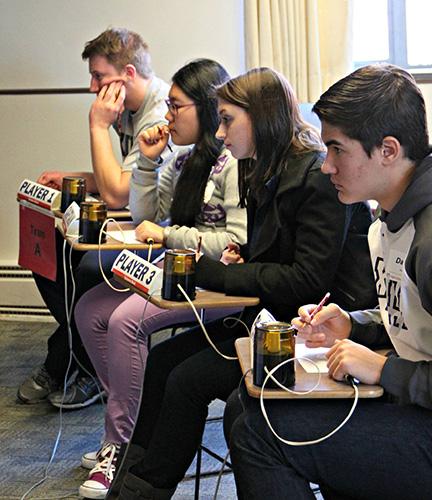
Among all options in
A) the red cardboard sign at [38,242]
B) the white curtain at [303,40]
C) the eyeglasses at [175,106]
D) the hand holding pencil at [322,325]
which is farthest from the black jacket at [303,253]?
the white curtain at [303,40]

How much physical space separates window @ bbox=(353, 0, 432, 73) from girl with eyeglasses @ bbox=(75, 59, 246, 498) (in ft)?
5.04

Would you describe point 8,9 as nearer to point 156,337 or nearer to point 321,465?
point 156,337

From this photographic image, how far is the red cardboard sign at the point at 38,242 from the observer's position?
322 cm

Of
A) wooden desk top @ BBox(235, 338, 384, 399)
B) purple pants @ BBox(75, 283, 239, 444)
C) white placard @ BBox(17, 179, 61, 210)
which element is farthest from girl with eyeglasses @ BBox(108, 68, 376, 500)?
white placard @ BBox(17, 179, 61, 210)

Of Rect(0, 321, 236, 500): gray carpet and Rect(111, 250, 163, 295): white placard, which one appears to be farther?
Rect(0, 321, 236, 500): gray carpet

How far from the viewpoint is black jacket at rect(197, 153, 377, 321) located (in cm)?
211

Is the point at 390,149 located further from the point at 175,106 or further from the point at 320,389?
the point at 175,106

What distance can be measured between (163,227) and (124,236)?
0.12 metres

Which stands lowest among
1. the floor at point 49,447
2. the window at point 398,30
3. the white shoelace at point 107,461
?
the floor at point 49,447

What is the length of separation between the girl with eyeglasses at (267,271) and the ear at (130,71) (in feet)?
3.40

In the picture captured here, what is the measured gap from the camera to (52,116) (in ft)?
14.4

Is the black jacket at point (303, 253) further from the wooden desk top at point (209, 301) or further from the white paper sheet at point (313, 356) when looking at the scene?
the white paper sheet at point (313, 356)

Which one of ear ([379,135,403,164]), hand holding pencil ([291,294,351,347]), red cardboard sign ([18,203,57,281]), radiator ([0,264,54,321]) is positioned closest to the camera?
ear ([379,135,403,164])

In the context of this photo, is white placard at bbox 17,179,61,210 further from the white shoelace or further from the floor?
the white shoelace
